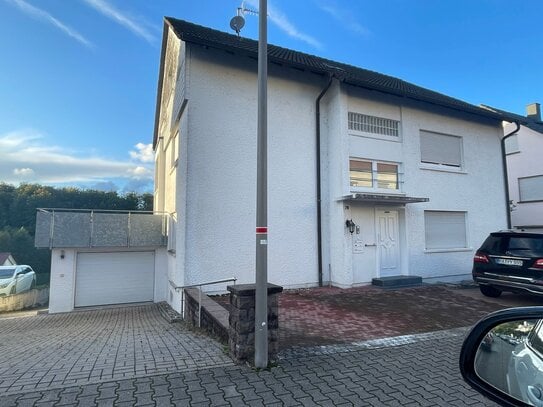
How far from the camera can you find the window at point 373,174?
10398 mm

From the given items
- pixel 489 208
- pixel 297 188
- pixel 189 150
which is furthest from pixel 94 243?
pixel 489 208

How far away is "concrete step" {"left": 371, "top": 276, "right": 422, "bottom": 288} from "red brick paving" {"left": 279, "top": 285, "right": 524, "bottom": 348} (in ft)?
1.03

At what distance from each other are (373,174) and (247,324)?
794 centimetres

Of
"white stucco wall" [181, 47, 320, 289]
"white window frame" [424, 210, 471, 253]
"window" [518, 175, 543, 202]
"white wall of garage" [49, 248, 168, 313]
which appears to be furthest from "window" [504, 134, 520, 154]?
"white wall of garage" [49, 248, 168, 313]

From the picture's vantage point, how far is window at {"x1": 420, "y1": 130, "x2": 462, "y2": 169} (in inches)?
467

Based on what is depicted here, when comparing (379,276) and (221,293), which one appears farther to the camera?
(379,276)

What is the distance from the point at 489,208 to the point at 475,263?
5.46 m

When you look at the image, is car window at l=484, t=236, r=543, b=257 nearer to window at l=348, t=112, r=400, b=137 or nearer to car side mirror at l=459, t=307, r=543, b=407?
window at l=348, t=112, r=400, b=137

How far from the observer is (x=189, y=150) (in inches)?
340

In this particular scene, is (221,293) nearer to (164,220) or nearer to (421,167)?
(164,220)

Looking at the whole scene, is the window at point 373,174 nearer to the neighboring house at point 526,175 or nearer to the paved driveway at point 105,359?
the paved driveway at point 105,359

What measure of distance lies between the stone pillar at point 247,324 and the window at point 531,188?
21003mm

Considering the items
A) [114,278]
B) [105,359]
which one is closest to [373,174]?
[105,359]

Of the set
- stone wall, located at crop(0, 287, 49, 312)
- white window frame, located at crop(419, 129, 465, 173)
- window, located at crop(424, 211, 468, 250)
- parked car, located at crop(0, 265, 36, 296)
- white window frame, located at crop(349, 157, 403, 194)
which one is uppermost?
white window frame, located at crop(419, 129, 465, 173)
